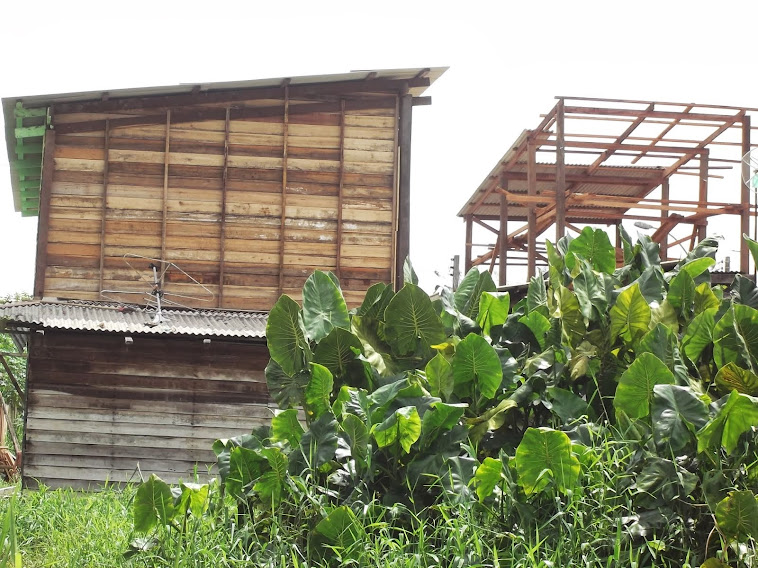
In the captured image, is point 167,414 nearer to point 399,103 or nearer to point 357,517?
point 399,103

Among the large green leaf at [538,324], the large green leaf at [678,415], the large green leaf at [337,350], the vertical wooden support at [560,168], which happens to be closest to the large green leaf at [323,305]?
the large green leaf at [337,350]

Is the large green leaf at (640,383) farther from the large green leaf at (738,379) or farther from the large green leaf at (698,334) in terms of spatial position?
the large green leaf at (698,334)

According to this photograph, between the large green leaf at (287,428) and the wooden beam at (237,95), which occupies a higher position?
the wooden beam at (237,95)

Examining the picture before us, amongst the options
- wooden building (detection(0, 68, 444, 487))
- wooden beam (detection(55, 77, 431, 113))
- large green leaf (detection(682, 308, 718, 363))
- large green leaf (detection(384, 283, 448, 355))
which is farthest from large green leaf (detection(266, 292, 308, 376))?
wooden beam (detection(55, 77, 431, 113))

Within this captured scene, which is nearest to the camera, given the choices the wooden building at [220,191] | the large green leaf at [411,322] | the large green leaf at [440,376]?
the large green leaf at [440,376]

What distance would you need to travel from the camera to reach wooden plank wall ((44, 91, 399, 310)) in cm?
1382

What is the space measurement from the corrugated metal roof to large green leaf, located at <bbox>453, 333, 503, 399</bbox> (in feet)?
22.8

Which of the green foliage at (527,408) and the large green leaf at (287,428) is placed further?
the large green leaf at (287,428)

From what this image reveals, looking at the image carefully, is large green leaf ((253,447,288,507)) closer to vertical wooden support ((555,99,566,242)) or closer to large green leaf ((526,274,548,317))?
large green leaf ((526,274,548,317))

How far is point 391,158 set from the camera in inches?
571

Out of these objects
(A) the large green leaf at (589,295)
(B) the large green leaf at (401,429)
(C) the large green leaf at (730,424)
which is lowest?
(B) the large green leaf at (401,429)

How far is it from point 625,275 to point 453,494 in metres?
1.99

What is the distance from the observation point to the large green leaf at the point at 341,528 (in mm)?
4359

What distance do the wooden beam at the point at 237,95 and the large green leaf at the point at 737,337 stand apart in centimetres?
1044
